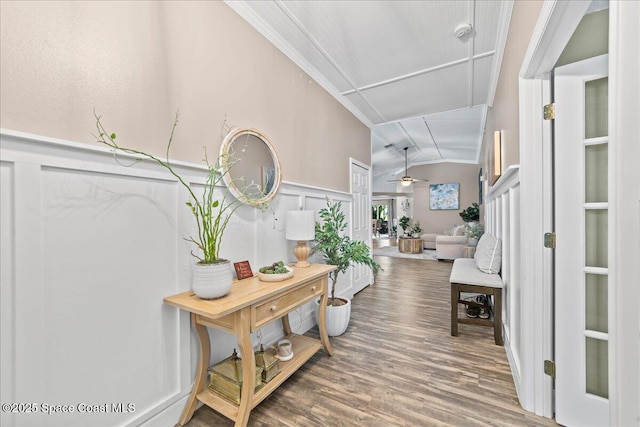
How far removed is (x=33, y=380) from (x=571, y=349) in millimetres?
2510

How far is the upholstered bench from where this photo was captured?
235 cm

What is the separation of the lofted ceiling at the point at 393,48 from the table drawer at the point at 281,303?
2041 mm

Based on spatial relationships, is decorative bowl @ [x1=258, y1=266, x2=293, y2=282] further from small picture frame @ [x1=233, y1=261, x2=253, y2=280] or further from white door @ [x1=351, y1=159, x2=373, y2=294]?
white door @ [x1=351, y1=159, x2=373, y2=294]

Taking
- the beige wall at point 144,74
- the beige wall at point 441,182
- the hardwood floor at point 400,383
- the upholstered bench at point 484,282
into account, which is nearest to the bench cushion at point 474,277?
the upholstered bench at point 484,282

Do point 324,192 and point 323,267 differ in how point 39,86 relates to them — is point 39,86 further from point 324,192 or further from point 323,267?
point 324,192

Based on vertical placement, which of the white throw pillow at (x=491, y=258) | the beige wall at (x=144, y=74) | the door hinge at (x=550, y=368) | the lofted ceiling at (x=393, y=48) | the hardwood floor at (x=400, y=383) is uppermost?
the lofted ceiling at (x=393, y=48)

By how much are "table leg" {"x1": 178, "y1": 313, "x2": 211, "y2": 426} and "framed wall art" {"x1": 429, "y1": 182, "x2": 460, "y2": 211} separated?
355 inches

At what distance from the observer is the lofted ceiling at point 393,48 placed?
1939 mm

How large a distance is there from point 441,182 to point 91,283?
9.70m

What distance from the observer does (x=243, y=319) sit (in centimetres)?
136

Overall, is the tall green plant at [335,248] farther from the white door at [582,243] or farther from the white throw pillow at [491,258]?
the white door at [582,243]

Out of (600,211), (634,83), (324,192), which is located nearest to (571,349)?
(600,211)

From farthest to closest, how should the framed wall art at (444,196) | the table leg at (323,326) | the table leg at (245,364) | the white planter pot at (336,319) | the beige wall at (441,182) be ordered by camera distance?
the framed wall art at (444,196), the beige wall at (441,182), the white planter pot at (336,319), the table leg at (323,326), the table leg at (245,364)

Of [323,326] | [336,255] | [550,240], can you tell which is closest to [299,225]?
[336,255]
